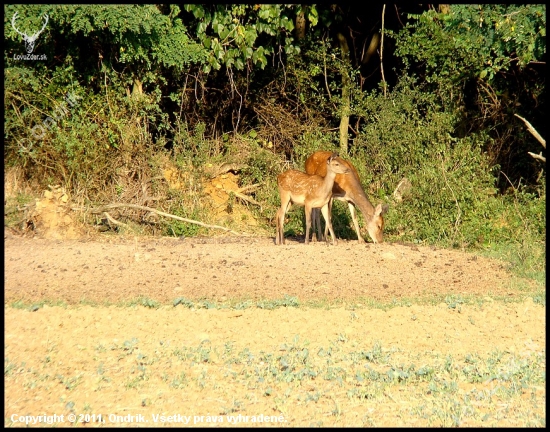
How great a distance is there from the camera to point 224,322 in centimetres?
832

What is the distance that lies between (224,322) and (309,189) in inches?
180

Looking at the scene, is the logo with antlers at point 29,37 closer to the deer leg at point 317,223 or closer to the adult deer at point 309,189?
the adult deer at point 309,189

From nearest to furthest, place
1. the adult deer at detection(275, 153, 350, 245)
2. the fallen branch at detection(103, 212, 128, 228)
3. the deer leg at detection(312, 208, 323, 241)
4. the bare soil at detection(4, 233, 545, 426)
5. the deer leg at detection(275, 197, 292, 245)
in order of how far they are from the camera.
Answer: the bare soil at detection(4, 233, 545, 426)
the adult deer at detection(275, 153, 350, 245)
the deer leg at detection(275, 197, 292, 245)
the deer leg at detection(312, 208, 323, 241)
the fallen branch at detection(103, 212, 128, 228)

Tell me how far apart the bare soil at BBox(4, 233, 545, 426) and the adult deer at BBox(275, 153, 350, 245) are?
1.55ft

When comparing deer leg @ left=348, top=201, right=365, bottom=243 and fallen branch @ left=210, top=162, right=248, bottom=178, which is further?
fallen branch @ left=210, top=162, right=248, bottom=178

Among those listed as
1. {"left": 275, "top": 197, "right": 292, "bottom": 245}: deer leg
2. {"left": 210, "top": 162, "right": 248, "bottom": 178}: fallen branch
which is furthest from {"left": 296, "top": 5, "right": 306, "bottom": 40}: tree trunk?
{"left": 275, "top": 197, "right": 292, "bottom": 245}: deer leg

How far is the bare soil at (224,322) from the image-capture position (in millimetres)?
6309

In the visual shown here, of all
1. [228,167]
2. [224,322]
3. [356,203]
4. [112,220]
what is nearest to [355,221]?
[356,203]

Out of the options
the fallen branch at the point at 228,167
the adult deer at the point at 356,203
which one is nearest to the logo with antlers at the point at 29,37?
the fallen branch at the point at 228,167

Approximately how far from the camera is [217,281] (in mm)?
10055

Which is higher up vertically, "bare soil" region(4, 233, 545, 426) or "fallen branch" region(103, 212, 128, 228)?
"bare soil" region(4, 233, 545, 426)

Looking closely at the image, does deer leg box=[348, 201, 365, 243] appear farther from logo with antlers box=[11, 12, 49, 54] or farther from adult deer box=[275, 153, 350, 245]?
logo with antlers box=[11, 12, 49, 54]

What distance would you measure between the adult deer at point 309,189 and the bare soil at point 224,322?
0.47 meters

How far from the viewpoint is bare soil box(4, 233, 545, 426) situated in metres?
6.31
